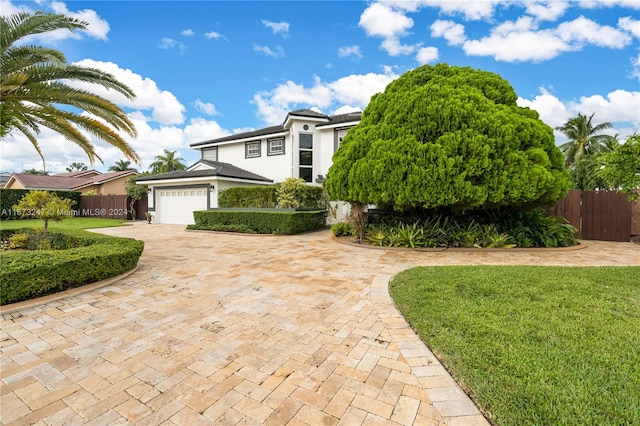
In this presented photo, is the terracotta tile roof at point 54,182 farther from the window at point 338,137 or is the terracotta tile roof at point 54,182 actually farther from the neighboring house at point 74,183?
the window at point 338,137

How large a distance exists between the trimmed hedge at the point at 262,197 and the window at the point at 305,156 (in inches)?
83.3

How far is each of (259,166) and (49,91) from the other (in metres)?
13.4

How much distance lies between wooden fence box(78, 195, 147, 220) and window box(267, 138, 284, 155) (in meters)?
11.2

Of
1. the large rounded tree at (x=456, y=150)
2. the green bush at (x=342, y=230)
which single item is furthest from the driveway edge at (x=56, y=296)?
the green bush at (x=342, y=230)

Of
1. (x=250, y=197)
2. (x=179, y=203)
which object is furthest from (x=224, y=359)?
(x=179, y=203)

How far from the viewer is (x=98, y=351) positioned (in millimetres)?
2934

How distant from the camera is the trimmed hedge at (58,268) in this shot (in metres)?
4.09

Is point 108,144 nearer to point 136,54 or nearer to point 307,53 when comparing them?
point 136,54

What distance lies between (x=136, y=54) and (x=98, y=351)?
9.90 metres

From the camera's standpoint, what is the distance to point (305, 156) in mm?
17031

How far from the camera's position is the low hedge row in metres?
12.4

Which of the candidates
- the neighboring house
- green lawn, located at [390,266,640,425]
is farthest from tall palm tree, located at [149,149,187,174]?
green lawn, located at [390,266,640,425]

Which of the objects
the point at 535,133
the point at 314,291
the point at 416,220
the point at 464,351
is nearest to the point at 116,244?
the point at 314,291

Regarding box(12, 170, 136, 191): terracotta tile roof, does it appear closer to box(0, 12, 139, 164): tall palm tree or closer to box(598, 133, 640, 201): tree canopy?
box(0, 12, 139, 164): tall palm tree
